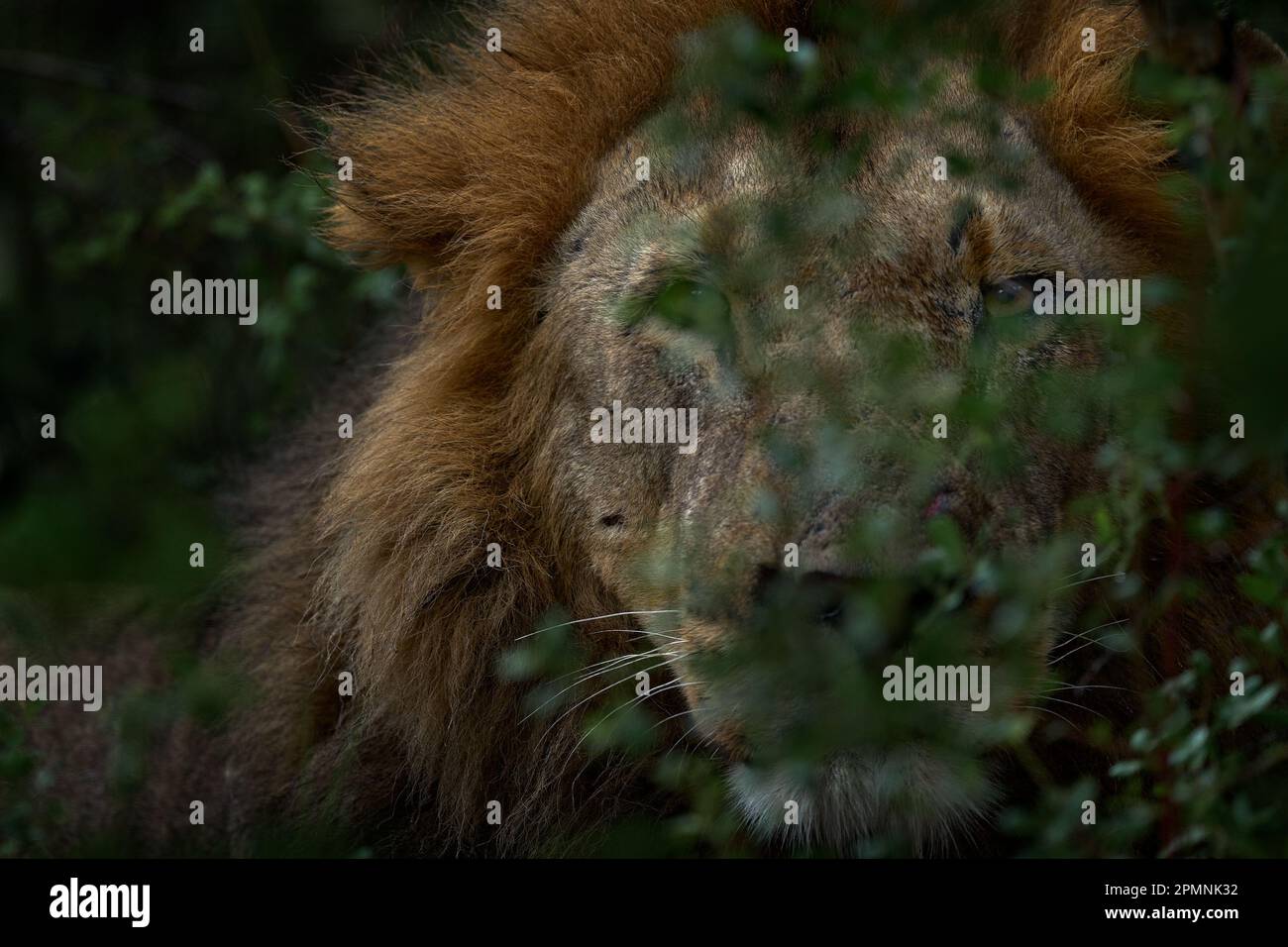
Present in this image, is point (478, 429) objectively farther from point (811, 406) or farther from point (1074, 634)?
point (1074, 634)

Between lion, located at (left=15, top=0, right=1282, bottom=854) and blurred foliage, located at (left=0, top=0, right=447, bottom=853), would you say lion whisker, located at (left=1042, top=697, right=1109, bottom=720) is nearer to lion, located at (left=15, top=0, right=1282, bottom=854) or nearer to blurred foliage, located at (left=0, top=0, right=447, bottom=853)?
lion, located at (left=15, top=0, right=1282, bottom=854)

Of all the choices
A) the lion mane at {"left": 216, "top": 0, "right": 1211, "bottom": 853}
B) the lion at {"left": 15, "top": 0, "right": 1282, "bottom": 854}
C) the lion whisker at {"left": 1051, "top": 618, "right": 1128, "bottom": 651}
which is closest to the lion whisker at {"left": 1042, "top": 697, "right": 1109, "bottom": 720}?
the lion whisker at {"left": 1051, "top": 618, "right": 1128, "bottom": 651}

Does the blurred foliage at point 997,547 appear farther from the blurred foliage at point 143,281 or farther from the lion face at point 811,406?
the blurred foliage at point 143,281

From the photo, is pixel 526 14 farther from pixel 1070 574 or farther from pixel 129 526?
pixel 129 526

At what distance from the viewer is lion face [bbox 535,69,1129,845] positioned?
3152mm

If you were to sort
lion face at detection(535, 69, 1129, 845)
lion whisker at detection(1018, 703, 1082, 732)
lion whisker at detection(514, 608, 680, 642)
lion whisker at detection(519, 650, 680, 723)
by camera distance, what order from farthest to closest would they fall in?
lion whisker at detection(519, 650, 680, 723), lion whisker at detection(514, 608, 680, 642), lion whisker at detection(1018, 703, 1082, 732), lion face at detection(535, 69, 1129, 845)

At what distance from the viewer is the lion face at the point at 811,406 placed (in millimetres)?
3152

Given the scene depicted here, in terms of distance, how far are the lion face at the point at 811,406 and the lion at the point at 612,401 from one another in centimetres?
1

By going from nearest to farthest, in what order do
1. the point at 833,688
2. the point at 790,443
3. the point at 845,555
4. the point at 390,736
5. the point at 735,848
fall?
the point at 833,688 < the point at 845,555 < the point at 790,443 < the point at 735,848 < the point at 390,736

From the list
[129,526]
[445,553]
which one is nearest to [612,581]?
[445,553]

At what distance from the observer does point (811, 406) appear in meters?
3.54

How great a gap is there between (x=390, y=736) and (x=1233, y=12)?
293 cm

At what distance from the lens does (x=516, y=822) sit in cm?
421

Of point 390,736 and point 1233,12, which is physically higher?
point 1233,12
